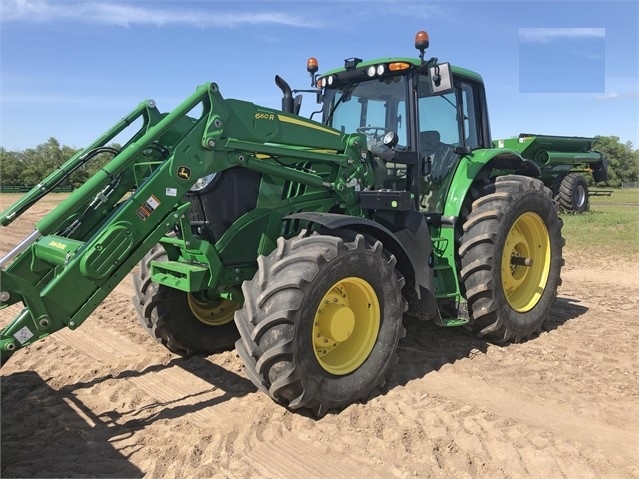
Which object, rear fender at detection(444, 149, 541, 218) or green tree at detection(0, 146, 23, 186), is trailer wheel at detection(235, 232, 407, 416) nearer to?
rear fender at detection(444, 149, 541, 218)

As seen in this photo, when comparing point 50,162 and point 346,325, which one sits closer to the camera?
point 346,325

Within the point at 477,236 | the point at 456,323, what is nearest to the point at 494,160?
the point at 477,236

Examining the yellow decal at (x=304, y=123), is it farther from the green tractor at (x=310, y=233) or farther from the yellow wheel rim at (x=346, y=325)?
the yellow wheel rim at (x=346, y=325)

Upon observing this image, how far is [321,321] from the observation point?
383 cm

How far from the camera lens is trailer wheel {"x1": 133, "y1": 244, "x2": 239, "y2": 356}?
4727 millimetres

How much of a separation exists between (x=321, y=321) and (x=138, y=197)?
1.55 metres

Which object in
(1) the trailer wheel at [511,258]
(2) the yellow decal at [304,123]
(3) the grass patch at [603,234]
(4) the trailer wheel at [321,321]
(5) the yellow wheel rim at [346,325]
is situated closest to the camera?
(4) the trailer wheel at [321,321]

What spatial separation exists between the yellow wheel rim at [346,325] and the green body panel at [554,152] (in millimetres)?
12531

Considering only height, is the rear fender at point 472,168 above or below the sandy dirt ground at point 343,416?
above

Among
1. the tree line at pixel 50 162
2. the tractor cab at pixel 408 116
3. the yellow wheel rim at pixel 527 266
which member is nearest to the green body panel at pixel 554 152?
the yellow wheel rim at pixel 527 266

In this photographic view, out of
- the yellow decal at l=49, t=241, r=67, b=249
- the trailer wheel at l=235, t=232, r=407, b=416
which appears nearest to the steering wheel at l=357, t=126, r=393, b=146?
the trailer wheel at l=235, t=232, r=407, b=416

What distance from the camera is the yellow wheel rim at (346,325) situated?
12.6 feet

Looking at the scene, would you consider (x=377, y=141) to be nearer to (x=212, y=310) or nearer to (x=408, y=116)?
(x=408, y=116)

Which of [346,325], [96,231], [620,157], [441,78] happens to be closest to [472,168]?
[441,78]
